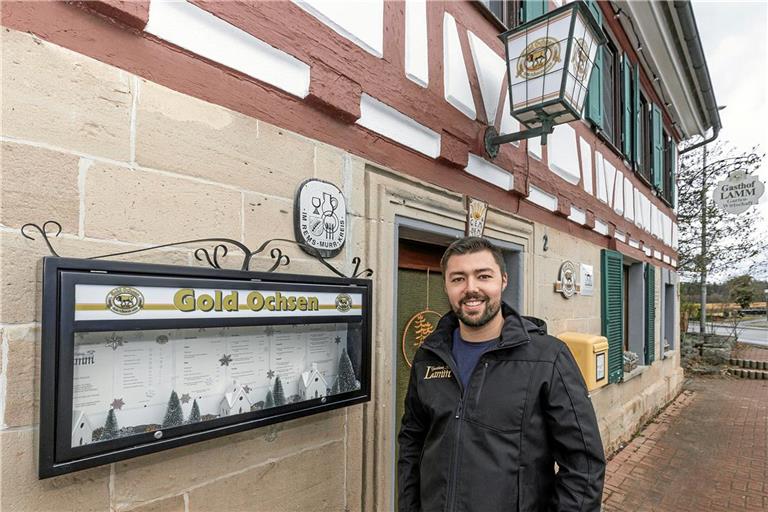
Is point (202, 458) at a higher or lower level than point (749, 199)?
lower

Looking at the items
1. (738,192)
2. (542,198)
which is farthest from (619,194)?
(738,192)

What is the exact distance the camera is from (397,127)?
2.50 meters

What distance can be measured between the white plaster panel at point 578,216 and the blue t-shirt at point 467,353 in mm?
3331

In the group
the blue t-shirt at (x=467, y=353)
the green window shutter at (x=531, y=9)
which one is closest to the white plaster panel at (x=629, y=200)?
the green window shutter at (x=531, y=9)

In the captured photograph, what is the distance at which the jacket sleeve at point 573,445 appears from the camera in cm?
156

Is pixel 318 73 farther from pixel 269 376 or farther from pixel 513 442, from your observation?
pixel 513 442

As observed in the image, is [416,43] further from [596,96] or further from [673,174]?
[673,174]

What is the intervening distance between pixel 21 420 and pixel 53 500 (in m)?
0.24

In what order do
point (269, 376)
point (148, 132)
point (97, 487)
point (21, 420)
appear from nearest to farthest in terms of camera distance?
point (21, 420) < point (97, 487) < point (148, 132) < point (269, 376)

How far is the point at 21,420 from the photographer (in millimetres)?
1190

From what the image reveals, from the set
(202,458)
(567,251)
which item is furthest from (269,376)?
(567,251)

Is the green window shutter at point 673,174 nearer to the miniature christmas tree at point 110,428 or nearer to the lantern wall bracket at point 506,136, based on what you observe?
the lantern wall bracket at point 506,136

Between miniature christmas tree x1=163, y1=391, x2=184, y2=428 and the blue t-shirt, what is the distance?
0.99 meters

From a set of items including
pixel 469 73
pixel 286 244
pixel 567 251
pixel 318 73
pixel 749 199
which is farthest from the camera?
pixel 749 199
